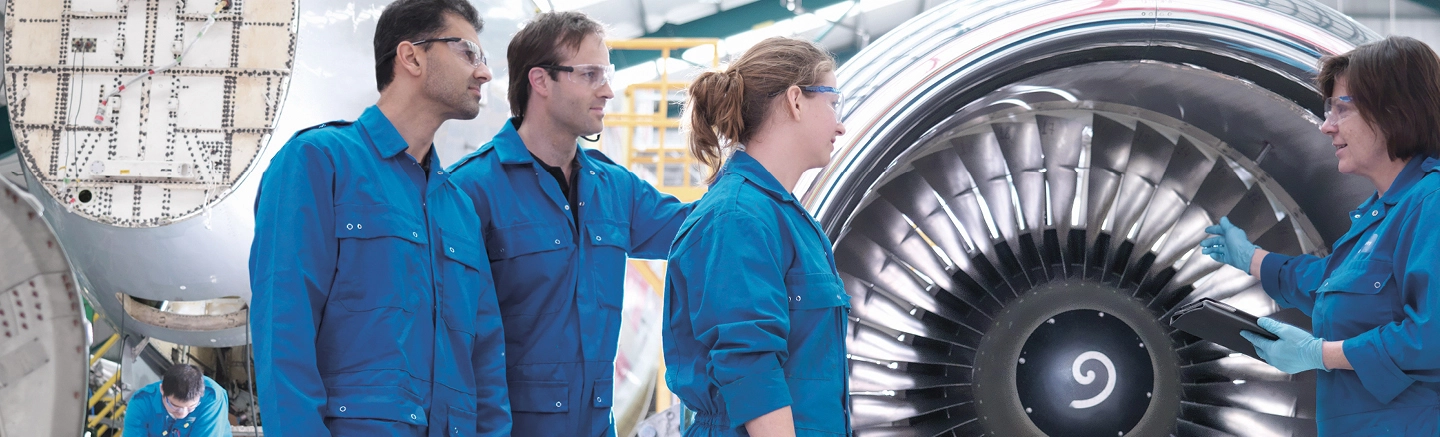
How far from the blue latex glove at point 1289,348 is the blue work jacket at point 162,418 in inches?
160

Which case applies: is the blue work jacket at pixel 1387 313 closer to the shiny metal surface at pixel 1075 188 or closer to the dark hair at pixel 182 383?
the shiny metal surface at pixel 1075 188

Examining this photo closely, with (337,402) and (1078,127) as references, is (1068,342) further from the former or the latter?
(337,402)

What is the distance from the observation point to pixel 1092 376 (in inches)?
86.4

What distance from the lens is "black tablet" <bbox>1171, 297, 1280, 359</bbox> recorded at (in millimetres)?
1940

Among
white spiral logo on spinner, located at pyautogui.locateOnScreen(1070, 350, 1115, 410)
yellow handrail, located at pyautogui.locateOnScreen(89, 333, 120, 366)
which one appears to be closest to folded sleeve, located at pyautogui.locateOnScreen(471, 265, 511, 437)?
white spiral logo on spinner, located at pyautogui.locateOnScreen(1070, 350, 1115, 410)

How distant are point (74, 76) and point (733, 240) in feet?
6.87

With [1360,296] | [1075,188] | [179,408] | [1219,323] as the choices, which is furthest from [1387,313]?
[179,408]

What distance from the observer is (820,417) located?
1.37 m

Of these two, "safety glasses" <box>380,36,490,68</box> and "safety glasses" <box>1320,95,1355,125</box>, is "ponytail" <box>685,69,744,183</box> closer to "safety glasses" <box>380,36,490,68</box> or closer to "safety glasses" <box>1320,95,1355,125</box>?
"safety glasses" <box>380,36,490,68</box>

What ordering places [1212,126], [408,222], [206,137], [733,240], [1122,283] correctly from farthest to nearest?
[206,137] → [1122,283] → [1212,126] → [408,222] → [733,240]

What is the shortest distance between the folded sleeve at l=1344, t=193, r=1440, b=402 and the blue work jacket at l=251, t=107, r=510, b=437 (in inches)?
53.5

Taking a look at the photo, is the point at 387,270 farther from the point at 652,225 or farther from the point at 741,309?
the point at 652,225

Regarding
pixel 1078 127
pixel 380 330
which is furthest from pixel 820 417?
pixel 1078 127

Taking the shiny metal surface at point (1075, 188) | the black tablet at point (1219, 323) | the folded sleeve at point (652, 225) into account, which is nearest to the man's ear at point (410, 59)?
the folded sleeve at point (652, 225)
